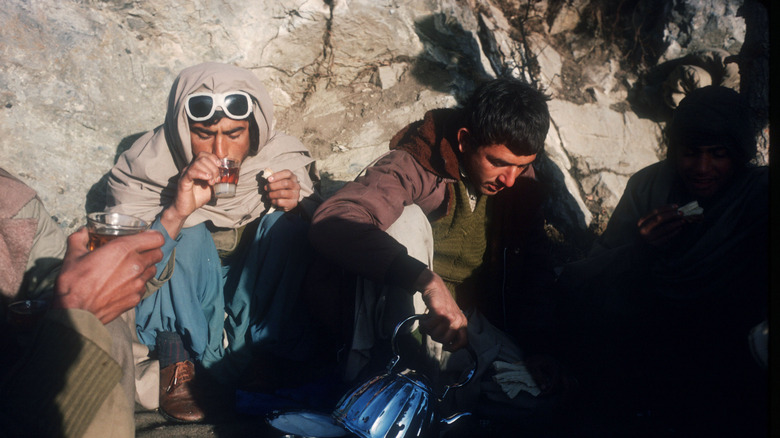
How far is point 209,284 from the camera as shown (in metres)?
2.72

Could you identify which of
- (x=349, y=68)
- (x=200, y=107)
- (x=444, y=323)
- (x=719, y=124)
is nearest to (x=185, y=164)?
(x=200, y=107)

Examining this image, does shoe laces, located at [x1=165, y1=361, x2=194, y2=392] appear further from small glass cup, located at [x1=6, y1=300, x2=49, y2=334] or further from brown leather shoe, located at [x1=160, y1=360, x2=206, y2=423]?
small glass cup, located at [x1=6, y1=300, x2=49, y2=334]

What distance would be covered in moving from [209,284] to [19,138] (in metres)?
1.74

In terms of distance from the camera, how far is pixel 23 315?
1.79m

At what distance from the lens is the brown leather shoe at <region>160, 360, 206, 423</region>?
2.44 metres

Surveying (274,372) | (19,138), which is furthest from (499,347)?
(19,138)

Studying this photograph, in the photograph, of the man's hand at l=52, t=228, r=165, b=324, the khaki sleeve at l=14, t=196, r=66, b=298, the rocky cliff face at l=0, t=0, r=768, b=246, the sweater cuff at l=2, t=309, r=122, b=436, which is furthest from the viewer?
the rocky cliff face at l=0, t=0, r=768, b=246

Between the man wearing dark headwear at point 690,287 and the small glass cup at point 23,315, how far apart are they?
280 centimetres

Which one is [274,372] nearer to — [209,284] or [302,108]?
[209,284]

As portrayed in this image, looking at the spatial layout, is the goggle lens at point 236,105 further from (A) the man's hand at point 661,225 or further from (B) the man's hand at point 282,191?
(A) the man's hand at point 661,225

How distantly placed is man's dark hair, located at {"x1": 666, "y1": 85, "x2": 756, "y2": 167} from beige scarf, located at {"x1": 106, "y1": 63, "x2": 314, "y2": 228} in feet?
7.66

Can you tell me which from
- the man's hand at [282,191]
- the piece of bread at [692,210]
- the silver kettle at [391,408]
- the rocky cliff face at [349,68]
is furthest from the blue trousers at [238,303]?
the piece of bread at [692,210]

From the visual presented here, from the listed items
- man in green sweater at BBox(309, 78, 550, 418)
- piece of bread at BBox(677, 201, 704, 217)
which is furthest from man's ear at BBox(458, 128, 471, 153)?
piece of bread at BBox(677, 201, 704, 217)

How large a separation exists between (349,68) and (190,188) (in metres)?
2.92
